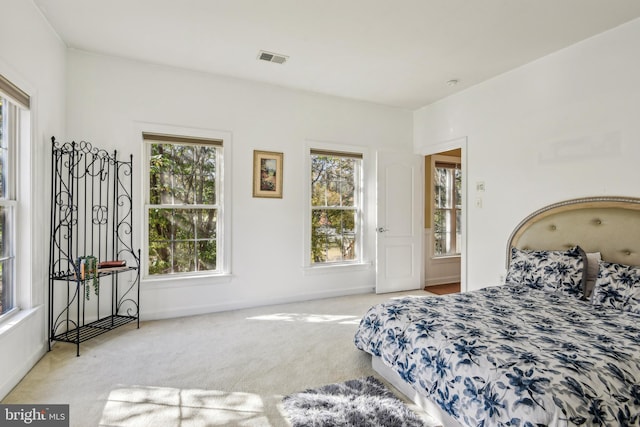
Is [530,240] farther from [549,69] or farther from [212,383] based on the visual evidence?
[212,383]

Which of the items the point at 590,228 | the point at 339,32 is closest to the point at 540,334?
the point at 590,228

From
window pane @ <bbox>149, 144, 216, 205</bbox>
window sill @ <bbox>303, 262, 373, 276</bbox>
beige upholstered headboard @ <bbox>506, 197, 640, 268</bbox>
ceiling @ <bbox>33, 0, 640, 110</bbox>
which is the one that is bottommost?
window sill @ <bbox>303, 262, 373, 276</bbox>

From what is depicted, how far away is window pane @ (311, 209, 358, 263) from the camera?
4504 millimetres

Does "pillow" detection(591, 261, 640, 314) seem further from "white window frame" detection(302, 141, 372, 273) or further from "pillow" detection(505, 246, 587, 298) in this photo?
"white window frame" detection(302, 141, 372, 273)

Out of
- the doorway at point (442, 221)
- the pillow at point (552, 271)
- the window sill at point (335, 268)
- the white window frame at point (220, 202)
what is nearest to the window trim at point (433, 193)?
the doorway at point (442, 221)

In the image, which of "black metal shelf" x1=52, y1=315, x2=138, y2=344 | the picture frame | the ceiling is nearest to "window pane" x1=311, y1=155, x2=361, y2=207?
the picture frame

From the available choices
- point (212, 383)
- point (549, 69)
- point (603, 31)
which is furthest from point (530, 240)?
point (212, 383)

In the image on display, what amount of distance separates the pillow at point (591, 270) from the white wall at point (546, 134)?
0.55 m

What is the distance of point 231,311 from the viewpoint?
12.6 ft

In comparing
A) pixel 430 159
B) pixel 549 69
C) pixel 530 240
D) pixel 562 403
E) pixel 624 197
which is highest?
pixel 549 69

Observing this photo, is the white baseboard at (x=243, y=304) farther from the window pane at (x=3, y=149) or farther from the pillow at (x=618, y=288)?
the pillow at (x=618, y=288)

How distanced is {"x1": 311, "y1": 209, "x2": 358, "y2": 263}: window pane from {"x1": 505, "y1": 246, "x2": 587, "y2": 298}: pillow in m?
2.10

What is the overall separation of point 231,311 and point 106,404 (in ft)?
6.05

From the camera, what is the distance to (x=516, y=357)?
5.27ft
